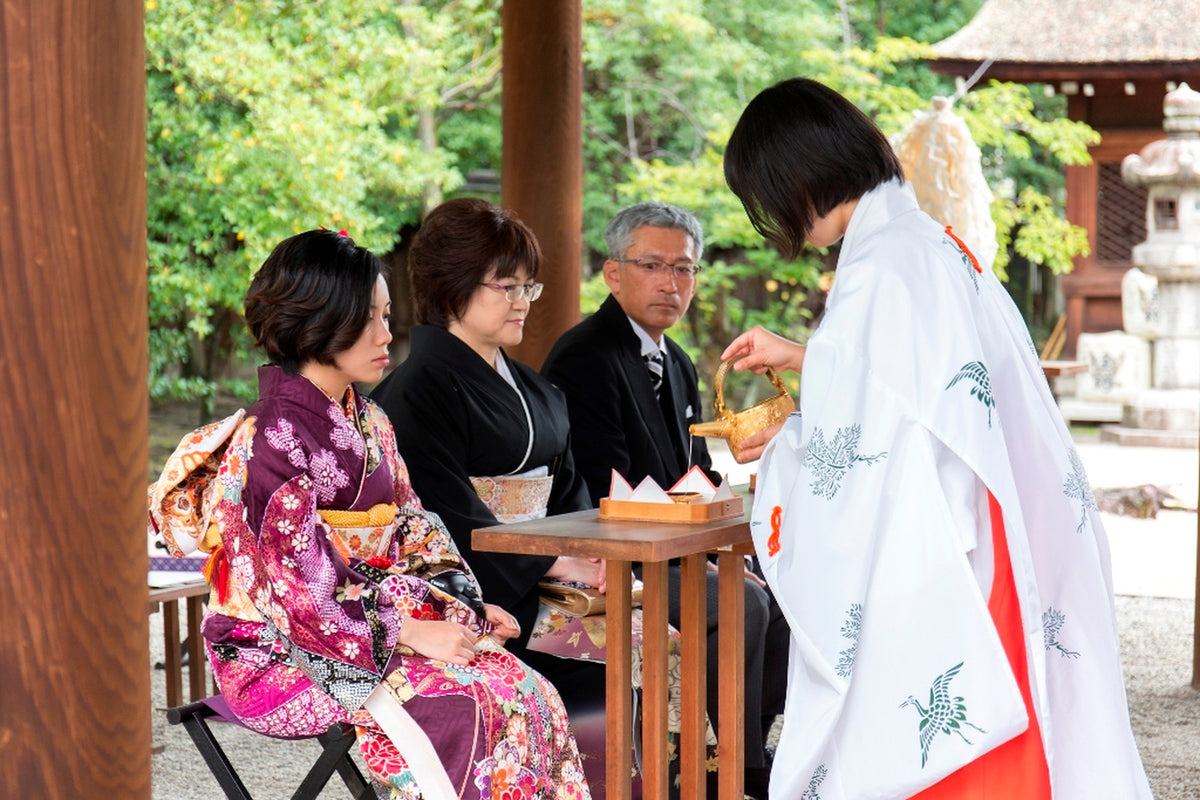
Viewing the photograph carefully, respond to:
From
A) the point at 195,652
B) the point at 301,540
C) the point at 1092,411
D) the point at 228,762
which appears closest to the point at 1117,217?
the point at 1092,411

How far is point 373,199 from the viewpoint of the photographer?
12320 millimetres

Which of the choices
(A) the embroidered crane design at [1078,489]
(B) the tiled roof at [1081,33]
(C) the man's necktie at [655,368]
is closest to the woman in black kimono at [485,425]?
(C) the man's necktie at [655,368]

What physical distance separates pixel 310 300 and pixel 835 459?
3.53 feet

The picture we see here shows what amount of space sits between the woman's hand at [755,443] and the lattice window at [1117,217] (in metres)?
13.2

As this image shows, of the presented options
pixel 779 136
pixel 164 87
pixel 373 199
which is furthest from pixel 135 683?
pixel 373 199

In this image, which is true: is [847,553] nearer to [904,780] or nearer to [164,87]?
[904,780]

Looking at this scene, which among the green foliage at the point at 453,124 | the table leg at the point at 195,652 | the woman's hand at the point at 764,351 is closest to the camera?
the woman's hand at the point at 764,351

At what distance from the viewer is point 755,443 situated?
112 inches

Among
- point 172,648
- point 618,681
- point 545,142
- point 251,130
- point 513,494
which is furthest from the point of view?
point 251,130

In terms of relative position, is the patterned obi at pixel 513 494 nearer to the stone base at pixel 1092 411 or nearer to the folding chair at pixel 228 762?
the folding chair at pixel 228 762

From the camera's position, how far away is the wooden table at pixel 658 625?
2.51 metres

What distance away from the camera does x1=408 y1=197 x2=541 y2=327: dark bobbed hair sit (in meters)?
3.23

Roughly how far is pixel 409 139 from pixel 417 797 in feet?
35.3

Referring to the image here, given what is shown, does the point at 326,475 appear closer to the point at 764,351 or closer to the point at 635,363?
the point at 764,351
